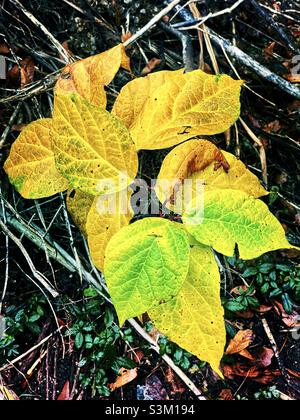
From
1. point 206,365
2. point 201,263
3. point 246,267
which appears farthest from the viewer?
point 246,267

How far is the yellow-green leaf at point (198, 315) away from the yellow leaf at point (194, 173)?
0.11m

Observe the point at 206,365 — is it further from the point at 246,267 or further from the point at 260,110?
the point at 260,110

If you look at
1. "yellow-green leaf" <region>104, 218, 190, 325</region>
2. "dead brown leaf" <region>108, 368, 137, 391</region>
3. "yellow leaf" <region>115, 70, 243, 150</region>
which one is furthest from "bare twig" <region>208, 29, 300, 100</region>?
"dead brown leaf" <region>108, 368, 137, 391</region>

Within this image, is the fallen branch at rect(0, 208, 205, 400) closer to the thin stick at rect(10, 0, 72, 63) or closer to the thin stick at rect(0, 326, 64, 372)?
the thin stick at rect(0, 326, 64, 372)

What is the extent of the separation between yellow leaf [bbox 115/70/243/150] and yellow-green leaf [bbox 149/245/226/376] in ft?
0.74

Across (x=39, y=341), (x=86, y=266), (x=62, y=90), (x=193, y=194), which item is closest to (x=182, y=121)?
(x=193, y=194)

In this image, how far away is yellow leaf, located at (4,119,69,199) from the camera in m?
0.84

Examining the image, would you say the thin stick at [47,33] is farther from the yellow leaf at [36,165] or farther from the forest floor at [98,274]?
the yellow leaf at [36,165]

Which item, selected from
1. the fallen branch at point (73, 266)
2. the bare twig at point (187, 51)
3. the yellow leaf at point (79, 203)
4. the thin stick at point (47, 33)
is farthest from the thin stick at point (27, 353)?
the bare twig at point (187, 51)

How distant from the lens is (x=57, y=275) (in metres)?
1.29

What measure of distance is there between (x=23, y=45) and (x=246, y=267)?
0.96 meters

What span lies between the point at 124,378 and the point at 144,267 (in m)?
0.62

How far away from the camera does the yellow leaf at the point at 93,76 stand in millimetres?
845

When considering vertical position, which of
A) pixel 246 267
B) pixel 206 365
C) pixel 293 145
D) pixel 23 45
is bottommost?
pixel 206 365
